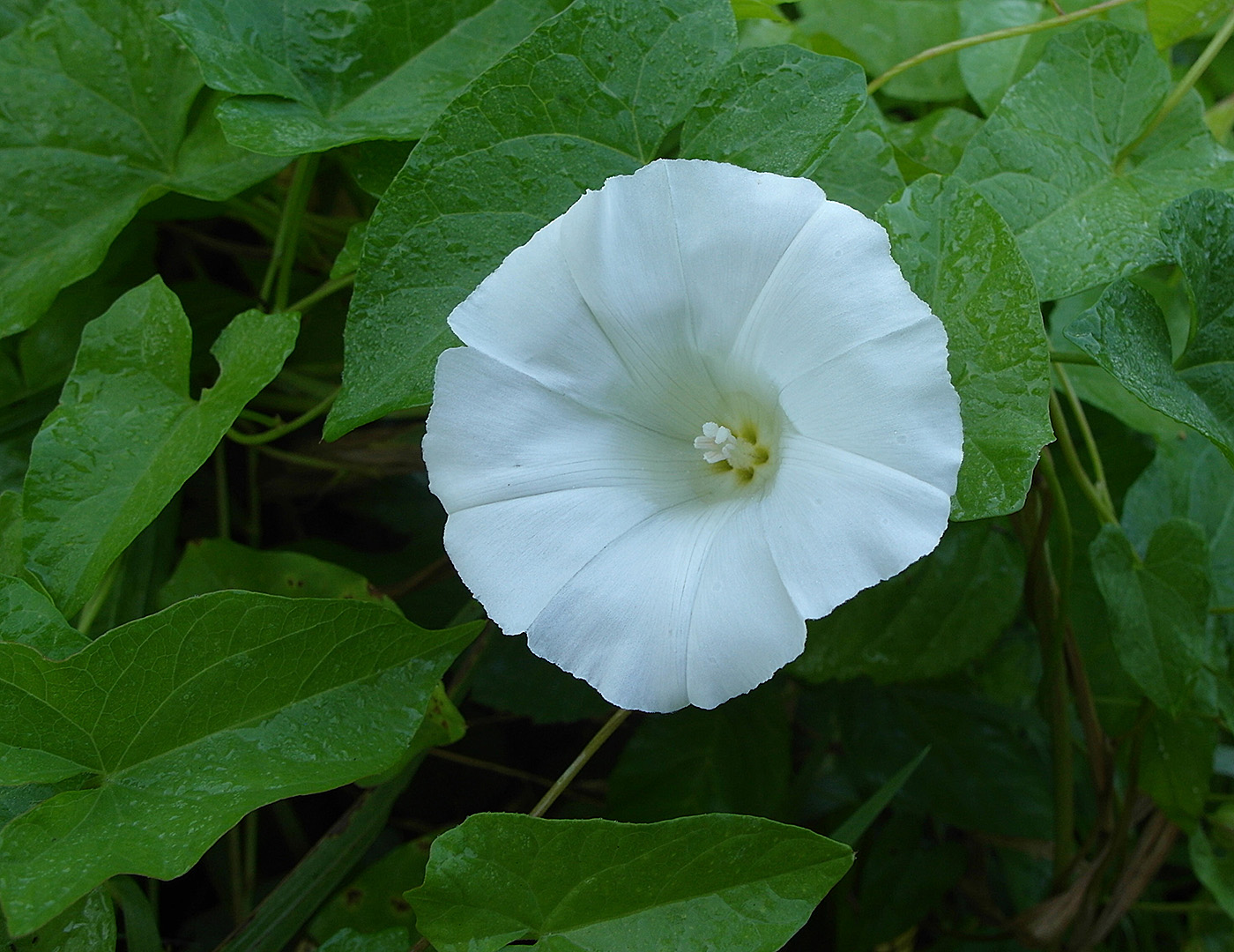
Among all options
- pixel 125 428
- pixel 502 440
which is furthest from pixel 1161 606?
pixel 125 428

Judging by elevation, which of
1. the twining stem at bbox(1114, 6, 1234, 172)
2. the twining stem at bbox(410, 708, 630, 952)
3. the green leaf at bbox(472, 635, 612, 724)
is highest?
the twining stem at bbox(1114, 6, 1234, 172)

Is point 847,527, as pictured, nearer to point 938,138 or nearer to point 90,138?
point 938,138

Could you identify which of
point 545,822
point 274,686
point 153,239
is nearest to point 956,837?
point 545,822

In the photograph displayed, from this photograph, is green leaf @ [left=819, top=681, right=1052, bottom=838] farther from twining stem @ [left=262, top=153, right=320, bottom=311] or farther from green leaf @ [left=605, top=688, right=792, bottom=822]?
twining stem @ [left=262, top=153, right=320, bottom=311]

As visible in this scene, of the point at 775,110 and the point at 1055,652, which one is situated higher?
the point at 775,110

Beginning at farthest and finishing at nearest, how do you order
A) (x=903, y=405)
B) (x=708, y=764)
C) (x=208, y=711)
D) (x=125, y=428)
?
(x=708, y=764)
(x=125, y=428)
(x=208, y=711)
(x=903, y=405)

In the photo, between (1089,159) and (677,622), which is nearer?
(677,622)

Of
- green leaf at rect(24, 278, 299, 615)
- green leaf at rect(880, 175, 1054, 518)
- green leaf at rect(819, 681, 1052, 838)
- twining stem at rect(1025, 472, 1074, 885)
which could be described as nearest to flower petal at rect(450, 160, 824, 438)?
green leaf at rect(880, 175, 1054, 518)
